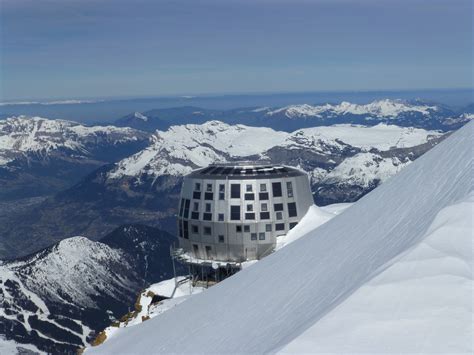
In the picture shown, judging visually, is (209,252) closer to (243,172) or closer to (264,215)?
(264,215)

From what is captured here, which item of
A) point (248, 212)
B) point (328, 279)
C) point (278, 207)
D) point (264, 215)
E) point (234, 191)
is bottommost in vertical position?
point (264, 215)

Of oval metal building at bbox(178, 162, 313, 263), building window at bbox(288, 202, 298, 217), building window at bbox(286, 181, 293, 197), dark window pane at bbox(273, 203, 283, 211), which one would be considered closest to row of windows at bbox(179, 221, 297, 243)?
oval metal building at bbox(178, 162, 313, 263)

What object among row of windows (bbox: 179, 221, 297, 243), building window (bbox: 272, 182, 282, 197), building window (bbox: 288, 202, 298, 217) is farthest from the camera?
building window (bbox: 288, 202, 298, 217)

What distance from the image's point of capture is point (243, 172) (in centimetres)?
8888

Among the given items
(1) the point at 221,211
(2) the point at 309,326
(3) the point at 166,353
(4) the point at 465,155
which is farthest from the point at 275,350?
(1) the point at 221,211

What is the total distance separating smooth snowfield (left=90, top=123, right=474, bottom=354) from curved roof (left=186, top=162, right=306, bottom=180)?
57280 mm

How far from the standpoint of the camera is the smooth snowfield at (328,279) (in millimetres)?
17438

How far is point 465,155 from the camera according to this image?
23766mm

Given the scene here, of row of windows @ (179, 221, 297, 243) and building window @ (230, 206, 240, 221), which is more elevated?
building window @ (230, 206, 240, 221)

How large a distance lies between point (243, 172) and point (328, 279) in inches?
2649

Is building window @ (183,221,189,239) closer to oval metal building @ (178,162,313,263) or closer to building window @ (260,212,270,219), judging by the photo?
oval metal building @ (178,162,313,263)

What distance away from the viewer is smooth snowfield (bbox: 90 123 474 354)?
1744 cm

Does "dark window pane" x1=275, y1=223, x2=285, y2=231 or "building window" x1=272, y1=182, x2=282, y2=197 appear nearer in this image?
"dark window pane" x1=275, y1=223, x2=285, y2=231

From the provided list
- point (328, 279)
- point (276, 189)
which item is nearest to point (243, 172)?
point (276, 189)
